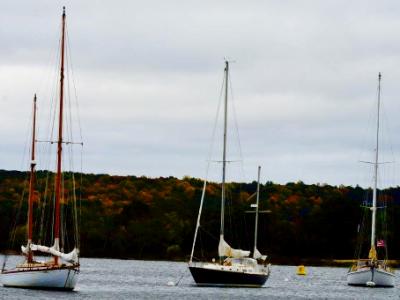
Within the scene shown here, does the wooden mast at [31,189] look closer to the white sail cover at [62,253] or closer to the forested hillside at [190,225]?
the white sail cover at [62,253]

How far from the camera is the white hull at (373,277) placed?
351ft

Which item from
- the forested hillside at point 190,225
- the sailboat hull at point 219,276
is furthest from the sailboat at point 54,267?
the forested hillside at point 190,225

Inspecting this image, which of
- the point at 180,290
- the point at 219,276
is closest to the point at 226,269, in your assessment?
the point at 219,276

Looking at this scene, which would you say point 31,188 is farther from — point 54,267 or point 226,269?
point 226,269

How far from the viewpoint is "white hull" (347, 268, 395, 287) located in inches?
4213

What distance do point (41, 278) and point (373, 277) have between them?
3332cm

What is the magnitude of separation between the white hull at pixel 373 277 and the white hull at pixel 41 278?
3047cm

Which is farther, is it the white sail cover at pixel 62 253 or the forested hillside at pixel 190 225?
the forested hillside at pixel 190 225

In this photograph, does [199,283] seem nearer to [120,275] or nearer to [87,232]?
[120,275]

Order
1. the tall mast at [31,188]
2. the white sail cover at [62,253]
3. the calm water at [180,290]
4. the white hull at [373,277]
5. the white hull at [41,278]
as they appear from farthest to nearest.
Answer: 1. the white hull at [373,277]
2. the calm water at [180,290]
3. the tall mast at [31,188]
4. the white hull at [41,278]
5. the white sail cover at [62,253]

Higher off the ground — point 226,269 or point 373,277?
point 226,269

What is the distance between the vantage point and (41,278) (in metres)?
83.1

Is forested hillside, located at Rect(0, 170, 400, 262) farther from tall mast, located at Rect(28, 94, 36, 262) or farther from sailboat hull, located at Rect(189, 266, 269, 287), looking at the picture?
tall mast, located at Rect(28, 94, 36, 262)

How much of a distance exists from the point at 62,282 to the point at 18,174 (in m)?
117
